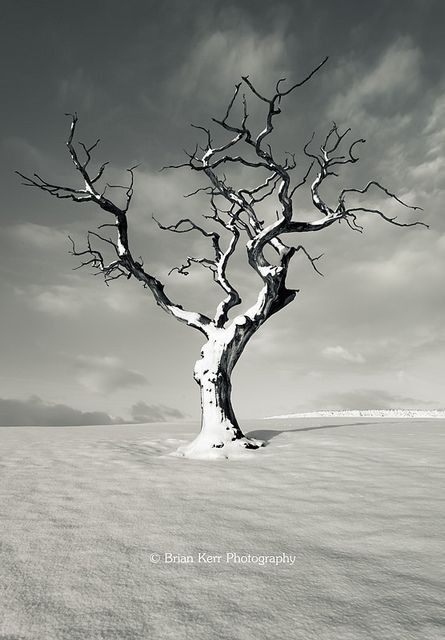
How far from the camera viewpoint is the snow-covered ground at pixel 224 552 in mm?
1850

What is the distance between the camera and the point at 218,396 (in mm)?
8680

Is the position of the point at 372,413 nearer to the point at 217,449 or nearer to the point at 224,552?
the point at 217,449

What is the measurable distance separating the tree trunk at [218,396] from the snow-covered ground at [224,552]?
229cm

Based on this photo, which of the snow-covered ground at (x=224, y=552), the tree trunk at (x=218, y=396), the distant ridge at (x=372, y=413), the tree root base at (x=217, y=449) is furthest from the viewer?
the distant ridge at (x=372, y=413)

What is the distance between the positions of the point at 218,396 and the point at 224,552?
5964 millimetres

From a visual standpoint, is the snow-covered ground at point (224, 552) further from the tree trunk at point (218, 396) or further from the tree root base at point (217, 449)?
the tree trunk at point (218, 396)

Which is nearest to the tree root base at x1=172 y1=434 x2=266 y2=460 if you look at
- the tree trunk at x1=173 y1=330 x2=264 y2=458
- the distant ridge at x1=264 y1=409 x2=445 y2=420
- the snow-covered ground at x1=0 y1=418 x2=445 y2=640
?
the tree trunk at x1=173 y1=330 x2=264 y2=458

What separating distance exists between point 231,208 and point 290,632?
9.92 meters

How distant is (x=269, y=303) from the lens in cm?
946

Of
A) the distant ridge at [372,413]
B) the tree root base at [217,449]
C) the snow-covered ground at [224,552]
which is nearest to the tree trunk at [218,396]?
the tree root base at [217,449]

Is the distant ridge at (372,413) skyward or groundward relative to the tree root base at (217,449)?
skyward

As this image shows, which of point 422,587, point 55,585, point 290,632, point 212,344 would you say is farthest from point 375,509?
point 212,344

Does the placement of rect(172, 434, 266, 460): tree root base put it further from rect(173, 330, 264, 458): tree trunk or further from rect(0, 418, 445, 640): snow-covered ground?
rect(0, 418, 445, 640): snow-covered ground

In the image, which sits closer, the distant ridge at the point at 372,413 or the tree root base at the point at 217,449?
the tree root base at the point at 217,449
